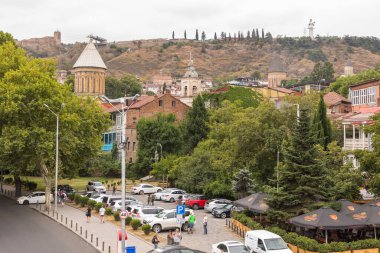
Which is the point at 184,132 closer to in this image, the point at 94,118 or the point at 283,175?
the point at 94,118

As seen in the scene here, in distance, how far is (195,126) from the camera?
2753 inches

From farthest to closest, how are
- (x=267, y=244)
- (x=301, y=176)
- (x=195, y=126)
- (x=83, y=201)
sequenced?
(x=195, y=126) < (x=83, y=201) < (x=301, y=176) < (x=267, y=244)

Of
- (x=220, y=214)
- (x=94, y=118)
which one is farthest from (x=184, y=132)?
(x=220, y=214)

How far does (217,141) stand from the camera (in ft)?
189

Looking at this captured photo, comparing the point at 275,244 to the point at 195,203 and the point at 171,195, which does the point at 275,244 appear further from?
the point at 171,195

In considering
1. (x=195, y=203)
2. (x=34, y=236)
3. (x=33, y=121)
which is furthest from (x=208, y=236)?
(x=33, y=121)

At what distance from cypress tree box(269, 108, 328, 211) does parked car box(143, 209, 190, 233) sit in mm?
6552

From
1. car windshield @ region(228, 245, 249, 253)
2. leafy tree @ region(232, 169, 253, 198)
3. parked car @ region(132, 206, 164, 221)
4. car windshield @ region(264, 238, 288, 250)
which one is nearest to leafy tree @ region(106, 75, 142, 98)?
leafy tree @ region(232, 169, 253, 198)

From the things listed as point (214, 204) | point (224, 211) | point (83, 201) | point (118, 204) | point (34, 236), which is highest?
point (118, 204)

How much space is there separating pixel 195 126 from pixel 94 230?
3668 centimetres

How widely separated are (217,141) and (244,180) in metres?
12.8

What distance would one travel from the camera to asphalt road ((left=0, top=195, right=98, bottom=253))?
1144 inches

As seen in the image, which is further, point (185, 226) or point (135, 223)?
point (185, 226)

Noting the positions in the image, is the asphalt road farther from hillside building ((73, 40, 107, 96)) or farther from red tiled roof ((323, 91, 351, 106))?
hillside building ((73, 40, 107, 96))
